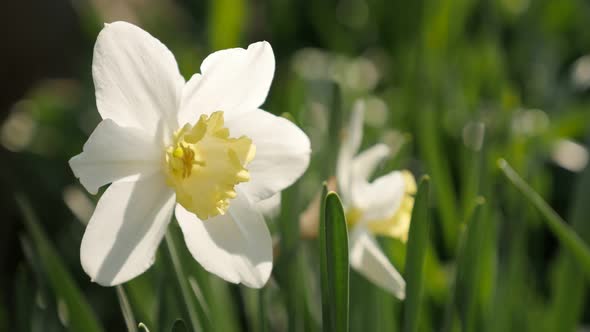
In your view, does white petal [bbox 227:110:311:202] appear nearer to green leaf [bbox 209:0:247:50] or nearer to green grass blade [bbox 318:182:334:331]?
green grass blade [bbox 318:182:334:331]

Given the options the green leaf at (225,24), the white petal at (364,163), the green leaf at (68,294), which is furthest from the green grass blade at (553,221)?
the green leaf at (225,24)

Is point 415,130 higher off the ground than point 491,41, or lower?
lower

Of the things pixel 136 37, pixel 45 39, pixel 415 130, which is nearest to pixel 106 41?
pixel 136 37

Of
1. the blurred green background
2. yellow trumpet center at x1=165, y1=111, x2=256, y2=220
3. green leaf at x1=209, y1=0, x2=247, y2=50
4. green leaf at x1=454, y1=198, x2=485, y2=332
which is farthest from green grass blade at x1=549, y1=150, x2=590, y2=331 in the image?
green leaf at x1=209, y1=0, x2=247, y2=50

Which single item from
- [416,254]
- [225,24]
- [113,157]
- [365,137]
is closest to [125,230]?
[113,157]

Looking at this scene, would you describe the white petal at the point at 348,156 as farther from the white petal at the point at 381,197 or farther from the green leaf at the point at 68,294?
the green leaf at the point at 68,294

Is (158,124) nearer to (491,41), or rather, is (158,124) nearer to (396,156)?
(396,156)

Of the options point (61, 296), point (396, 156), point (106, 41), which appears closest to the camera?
point (106, 41)
